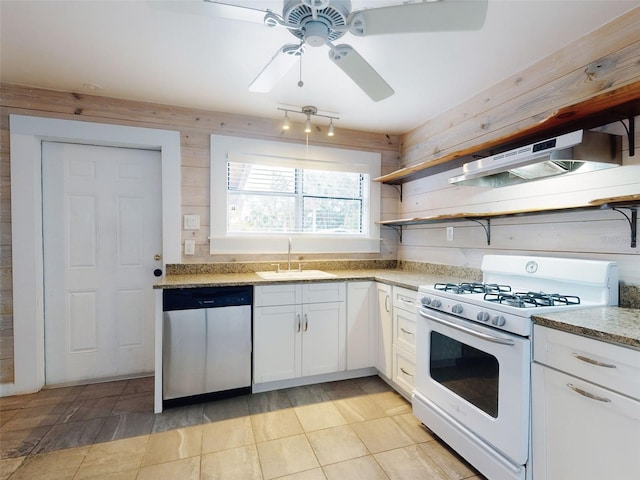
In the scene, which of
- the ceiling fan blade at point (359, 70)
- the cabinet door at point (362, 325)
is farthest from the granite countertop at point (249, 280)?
the ceiling fan blade at point (359, 70)

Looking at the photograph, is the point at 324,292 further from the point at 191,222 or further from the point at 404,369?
the point at 191,222

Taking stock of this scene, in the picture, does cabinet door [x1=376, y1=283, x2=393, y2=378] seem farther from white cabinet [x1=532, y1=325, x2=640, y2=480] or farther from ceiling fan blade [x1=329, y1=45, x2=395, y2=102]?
ceiling fan blade [x1=329, y1=45, x2=395, y2=102]

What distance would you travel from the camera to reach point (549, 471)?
4.34 ft

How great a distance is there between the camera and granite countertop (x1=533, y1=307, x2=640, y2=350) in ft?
3.63

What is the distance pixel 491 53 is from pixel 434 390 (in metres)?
2.08

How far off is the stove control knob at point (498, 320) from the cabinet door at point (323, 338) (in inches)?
52.1

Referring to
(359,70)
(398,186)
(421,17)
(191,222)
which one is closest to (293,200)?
(191,222)

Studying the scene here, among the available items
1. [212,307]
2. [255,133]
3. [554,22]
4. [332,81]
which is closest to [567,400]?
[554,22]

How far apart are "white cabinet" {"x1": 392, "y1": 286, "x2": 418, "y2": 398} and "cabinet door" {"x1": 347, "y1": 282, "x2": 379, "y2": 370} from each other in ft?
0.97

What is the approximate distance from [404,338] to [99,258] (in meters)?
2.56

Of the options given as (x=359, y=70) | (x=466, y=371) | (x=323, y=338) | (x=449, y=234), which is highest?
(x=359, y=70)

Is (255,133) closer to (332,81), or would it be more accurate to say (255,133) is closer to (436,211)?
(332,81)

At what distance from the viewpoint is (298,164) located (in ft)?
10.2

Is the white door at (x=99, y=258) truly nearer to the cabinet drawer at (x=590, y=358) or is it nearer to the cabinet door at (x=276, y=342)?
the cabinet door at (x=276, y=342)
